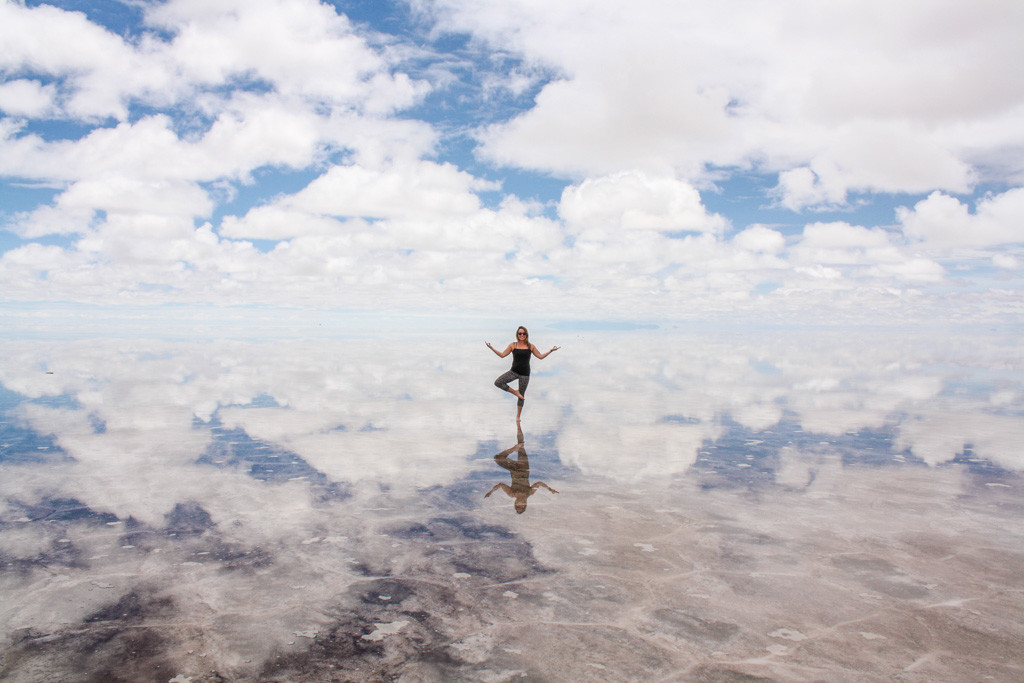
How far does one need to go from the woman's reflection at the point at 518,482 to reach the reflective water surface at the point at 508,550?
7cm

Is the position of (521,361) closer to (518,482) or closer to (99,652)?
(518,482)

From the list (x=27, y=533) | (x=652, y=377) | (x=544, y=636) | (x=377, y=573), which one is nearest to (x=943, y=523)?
(x=544, y=636)

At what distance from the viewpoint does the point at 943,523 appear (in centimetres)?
802

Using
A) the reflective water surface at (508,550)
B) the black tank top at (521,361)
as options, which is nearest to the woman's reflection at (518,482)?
the reflective water surface at (508,550)

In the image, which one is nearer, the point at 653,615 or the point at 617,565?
the point at 653,615

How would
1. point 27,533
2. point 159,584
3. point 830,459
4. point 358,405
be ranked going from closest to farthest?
1. point 159,584
2. point 27,533
3. point 830,459
4. point 358,405

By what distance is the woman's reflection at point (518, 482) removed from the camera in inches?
357

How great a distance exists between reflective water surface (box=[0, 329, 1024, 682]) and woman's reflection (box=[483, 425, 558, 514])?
0.07 m

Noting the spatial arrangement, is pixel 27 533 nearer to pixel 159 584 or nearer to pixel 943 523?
A: pixel 159 584

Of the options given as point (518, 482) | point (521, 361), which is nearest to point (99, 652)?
point (518, 482)

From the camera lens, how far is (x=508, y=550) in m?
6.95

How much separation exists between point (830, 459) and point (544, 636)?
29.0 ft

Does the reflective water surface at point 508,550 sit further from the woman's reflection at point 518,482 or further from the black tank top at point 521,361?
the black tank top at point 521,361

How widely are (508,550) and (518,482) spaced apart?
304cm
